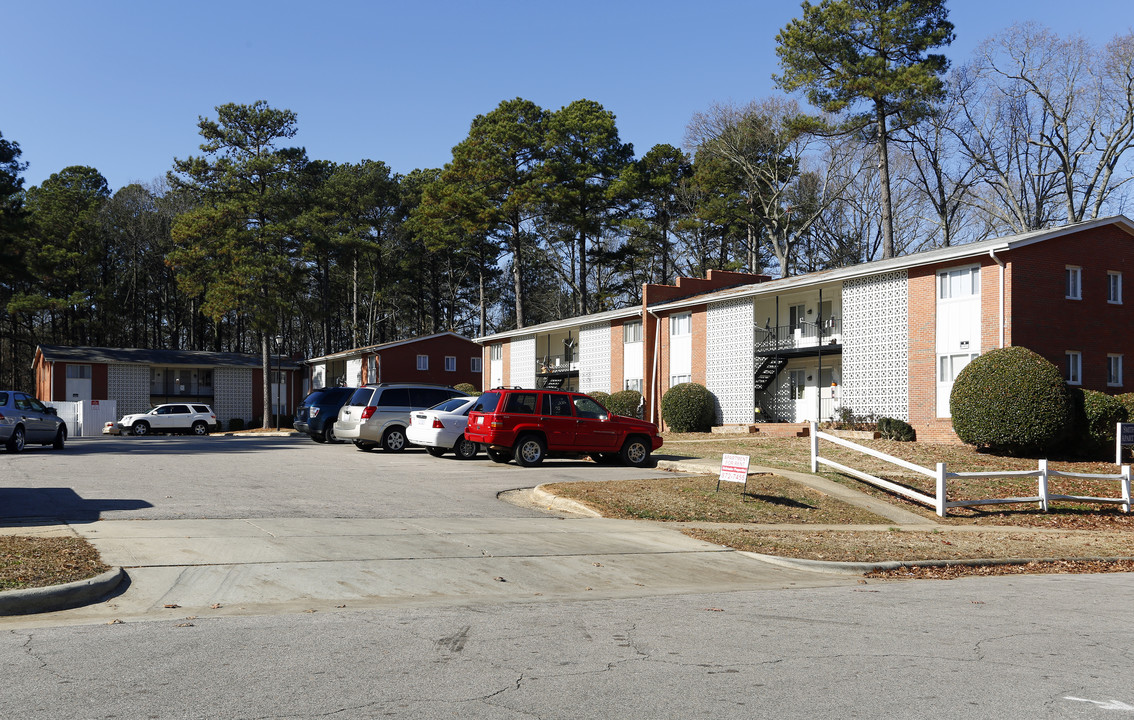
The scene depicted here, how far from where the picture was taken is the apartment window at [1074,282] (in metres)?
29.2

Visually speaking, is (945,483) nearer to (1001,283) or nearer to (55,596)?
(1001,283)

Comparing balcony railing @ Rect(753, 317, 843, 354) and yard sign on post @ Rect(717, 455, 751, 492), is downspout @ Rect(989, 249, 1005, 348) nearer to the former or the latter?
balcony railing @ Rect(753, 317, 843, 354)

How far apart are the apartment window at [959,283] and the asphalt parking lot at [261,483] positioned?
13149mm

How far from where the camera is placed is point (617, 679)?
240 inches

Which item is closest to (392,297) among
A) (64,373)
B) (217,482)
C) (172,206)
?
(172,206)

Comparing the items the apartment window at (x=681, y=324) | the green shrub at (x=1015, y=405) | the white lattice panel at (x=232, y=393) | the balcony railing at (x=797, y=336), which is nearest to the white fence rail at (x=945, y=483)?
the green shrub at (x=1015, y=405)

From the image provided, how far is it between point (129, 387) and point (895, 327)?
46987mm

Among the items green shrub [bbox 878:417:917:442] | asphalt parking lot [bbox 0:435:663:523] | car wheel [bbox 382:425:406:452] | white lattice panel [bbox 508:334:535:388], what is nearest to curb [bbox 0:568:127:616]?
asphalt parking lot [bbox 0:435:663:523]

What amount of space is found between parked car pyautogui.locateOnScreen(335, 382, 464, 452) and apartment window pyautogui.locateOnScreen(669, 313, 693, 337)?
16220 mm

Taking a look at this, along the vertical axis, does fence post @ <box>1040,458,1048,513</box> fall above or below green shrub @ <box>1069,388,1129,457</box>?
below

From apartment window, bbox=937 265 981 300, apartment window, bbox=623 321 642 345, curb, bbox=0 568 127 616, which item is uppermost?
apartment window, bbox=937 265 981 300

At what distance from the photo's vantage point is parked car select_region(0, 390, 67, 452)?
23.4 metres

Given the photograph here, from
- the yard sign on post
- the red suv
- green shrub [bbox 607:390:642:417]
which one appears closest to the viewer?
the yard sign on post

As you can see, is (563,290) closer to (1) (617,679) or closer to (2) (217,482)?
(2) (217,482)
